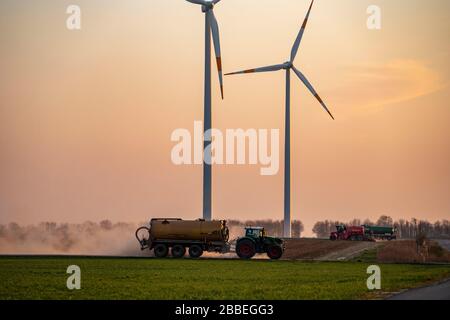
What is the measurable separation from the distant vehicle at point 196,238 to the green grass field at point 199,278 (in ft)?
14.7

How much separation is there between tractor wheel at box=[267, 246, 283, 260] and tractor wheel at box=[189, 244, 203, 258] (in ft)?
18.7

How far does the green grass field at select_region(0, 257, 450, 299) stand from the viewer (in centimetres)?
3731

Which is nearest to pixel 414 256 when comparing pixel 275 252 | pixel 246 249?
pixel 275 252

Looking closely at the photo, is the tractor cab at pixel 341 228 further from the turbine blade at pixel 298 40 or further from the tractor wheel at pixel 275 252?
the tractor wheel at pixel 275 252

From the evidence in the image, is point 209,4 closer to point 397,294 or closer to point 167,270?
point 167,270

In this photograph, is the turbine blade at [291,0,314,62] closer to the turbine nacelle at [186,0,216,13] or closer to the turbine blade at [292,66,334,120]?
the turbine blade at [292,66,334,120]

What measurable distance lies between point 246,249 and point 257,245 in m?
1.30

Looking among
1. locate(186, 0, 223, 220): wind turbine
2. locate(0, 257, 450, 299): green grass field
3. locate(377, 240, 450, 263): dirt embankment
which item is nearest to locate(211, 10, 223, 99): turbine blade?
locate(186, 0, 223, 220): wind turbine

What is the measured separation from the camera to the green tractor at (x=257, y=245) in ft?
218

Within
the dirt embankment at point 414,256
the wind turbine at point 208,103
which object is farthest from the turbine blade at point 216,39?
the dirt embankment at point 414,256

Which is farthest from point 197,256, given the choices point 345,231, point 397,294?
point 345,231
